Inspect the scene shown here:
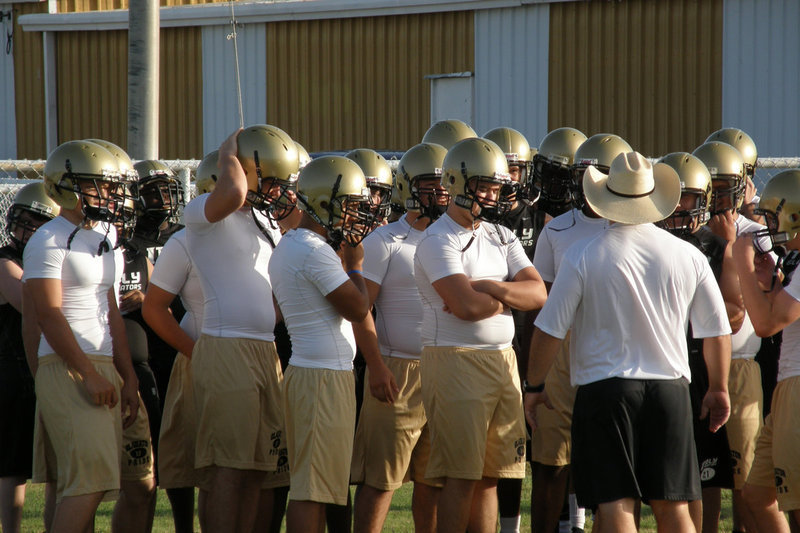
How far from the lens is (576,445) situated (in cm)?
416

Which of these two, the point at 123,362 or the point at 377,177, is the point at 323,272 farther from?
the point at 377,177

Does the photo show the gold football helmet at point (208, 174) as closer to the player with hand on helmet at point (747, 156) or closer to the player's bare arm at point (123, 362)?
the player's bare arm at point (123, 362)

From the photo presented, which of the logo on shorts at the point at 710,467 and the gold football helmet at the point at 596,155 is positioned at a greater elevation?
the gold football helmet at the point at 596,155

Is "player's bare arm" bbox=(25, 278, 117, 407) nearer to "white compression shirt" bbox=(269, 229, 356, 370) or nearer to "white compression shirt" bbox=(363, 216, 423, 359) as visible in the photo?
"white compression shirt" bbox=(269, 229, 356, 370)

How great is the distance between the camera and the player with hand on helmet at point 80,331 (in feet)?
14.1

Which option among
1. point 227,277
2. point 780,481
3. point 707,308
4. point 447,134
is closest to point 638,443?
point 707,308

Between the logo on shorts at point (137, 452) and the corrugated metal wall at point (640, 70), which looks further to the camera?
the corrugated metal wall at point (640, 70)

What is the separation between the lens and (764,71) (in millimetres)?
14336

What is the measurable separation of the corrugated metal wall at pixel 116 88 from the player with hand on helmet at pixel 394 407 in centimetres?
1360

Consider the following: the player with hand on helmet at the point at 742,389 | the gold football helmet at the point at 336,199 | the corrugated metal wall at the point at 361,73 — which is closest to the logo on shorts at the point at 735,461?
the player with hand on helmet at the point at 742,389

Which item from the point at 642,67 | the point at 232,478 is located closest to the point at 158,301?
the point at 232,478

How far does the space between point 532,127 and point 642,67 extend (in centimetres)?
190

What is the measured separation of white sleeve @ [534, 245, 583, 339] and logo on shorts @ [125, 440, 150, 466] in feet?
6.65

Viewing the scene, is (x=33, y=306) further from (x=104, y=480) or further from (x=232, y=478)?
(x=232, y=478)
